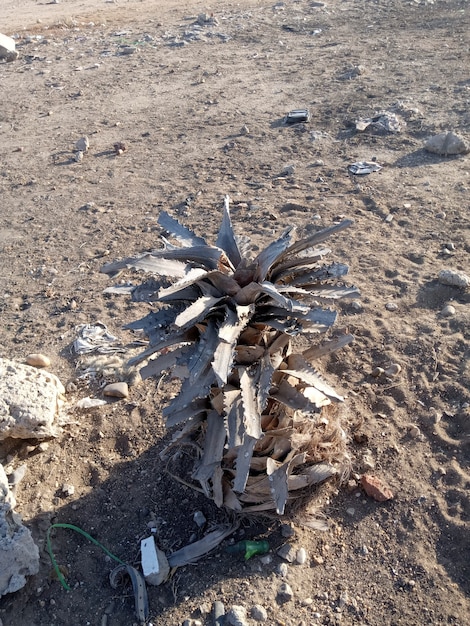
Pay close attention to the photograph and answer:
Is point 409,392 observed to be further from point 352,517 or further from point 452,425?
point 352,517

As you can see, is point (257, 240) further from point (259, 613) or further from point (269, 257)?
point (259, 613)

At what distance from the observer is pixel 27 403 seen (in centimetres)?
370

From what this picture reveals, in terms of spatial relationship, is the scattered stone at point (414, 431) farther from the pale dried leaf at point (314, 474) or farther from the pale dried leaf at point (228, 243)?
the pale dried leaf at point (228, 243)

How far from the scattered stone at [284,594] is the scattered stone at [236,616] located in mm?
193

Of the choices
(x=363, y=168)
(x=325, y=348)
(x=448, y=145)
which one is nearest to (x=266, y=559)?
(x=325, y=348)

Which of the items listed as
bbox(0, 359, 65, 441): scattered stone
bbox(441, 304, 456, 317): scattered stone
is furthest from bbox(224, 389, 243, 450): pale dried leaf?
bbox(441, 304, 456, 317): scattered stone

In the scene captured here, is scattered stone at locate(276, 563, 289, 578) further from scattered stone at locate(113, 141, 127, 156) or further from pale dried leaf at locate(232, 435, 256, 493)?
scattered stone at locate(113, 141, 127, 156)

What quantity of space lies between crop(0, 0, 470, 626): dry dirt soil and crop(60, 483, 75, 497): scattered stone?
34 mm

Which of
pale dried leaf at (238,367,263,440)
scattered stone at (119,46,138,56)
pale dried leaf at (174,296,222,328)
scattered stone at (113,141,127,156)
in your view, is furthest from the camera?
scattered stone at (119,46,138,56)

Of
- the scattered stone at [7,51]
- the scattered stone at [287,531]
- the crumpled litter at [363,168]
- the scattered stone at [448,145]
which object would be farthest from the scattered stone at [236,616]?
the scattered stone at [7,51]

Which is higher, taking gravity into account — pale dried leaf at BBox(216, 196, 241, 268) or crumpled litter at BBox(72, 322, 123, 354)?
pale dried leaf at BBox(216, 196, 241, 268)

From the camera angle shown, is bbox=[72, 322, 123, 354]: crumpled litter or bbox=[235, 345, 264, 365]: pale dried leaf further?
bbox=[72, 322, 123, 354]: crumpled litter

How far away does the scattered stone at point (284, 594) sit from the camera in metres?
2.96

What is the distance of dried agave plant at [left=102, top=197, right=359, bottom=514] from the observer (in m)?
2.51
